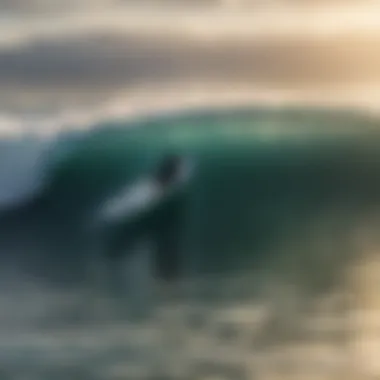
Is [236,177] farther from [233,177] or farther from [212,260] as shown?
[212,260]

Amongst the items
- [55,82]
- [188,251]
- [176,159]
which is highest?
[55,82]

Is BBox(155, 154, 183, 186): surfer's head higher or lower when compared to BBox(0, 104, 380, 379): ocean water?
higher

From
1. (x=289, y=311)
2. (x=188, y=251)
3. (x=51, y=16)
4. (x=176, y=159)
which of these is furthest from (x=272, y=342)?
(x=51, y=16)

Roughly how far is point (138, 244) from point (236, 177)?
18 cm

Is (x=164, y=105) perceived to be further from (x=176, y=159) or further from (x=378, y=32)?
(x=378, y=32)

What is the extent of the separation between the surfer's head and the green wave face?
0.04ft

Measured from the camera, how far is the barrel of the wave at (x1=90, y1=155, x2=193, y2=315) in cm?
128

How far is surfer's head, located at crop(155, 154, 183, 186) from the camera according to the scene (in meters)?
1.29

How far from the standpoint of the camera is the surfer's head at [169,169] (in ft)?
4.23

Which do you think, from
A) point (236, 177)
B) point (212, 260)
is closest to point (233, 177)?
point (236, 177)

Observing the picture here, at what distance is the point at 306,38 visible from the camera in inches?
50.9

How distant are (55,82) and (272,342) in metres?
0.50

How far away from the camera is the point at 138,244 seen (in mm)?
1285

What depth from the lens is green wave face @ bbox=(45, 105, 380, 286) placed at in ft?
4.21
